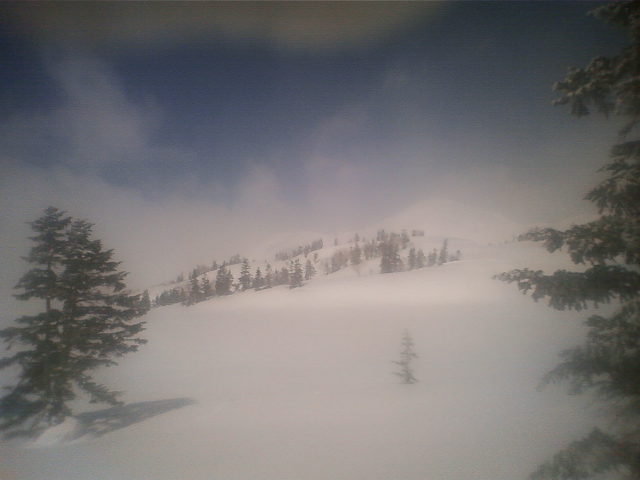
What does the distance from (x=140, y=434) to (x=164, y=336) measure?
23071mm

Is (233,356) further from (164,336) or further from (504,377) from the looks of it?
(504,377)

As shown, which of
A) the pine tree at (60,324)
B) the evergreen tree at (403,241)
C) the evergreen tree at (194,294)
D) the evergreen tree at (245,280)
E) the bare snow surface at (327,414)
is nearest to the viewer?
the bare snow surface at (327,414)

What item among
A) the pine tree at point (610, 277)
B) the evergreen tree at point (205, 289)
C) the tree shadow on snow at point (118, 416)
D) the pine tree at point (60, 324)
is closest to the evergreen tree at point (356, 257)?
the evergreen tree at point (205, 289)

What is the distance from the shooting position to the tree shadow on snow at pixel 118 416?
30.0ft

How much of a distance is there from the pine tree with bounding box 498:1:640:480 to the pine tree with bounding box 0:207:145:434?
1256 cm

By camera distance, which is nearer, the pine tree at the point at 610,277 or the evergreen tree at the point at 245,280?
the pine tree at the point at 610,277

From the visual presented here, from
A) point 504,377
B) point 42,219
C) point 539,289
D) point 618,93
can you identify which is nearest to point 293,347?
point 504,377

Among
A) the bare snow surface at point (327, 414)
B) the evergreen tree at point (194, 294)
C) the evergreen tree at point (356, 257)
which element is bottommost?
the bare snow surface at point (327, 414)

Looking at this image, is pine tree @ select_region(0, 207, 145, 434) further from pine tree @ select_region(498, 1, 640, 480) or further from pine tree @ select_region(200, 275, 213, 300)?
pine tree @ select_region(200, 275, 213, 300)

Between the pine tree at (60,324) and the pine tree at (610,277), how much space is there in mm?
12561

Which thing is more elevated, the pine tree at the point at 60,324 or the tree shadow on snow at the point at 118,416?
the pine tree at the point at 60,324

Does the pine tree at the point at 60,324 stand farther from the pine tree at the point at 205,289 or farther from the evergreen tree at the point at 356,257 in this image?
the evergreen tree at the point at 356,257

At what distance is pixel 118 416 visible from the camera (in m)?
10.3

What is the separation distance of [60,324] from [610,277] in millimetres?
14795
